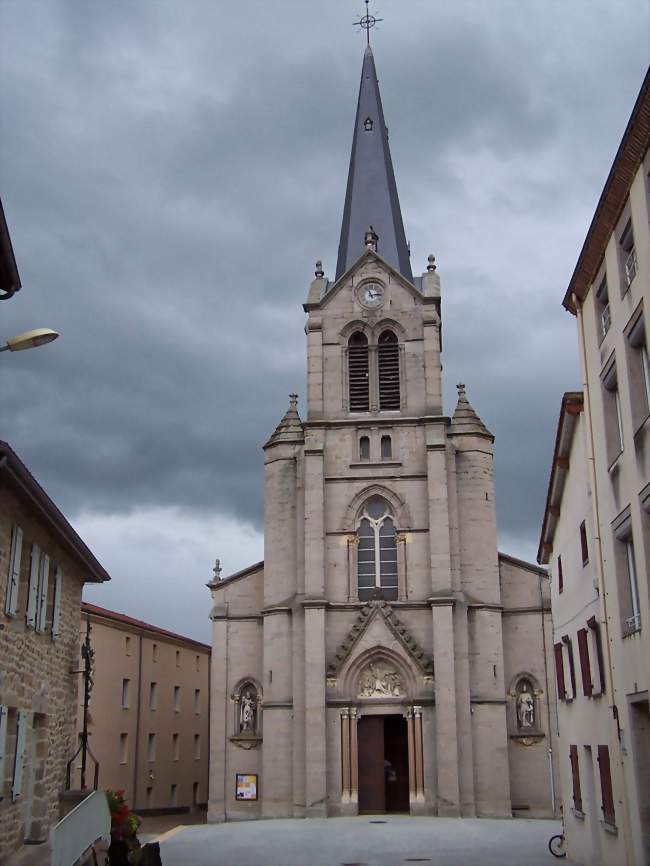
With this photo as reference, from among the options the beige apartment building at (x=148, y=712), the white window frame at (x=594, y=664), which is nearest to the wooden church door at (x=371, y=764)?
the beige apartment building at (x=148, y=712)

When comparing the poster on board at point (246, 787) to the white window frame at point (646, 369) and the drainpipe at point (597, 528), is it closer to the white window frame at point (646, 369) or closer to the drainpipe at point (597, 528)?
the drainpipe at point (597, 528)

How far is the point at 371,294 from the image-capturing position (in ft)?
131

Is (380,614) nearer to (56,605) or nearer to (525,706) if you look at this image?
(525,706)

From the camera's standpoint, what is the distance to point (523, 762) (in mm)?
34250

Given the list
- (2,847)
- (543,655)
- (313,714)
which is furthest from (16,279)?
(543,655)

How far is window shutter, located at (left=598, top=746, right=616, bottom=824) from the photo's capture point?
667 inches

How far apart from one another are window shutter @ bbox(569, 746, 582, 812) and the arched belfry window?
14244 millimetres

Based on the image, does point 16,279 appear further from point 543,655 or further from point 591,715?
point 543,655

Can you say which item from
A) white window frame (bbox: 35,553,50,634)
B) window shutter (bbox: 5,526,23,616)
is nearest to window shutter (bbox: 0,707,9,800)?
window shutter (bbox: 5,526,23,616)

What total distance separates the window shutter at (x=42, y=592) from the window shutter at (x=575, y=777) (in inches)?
423

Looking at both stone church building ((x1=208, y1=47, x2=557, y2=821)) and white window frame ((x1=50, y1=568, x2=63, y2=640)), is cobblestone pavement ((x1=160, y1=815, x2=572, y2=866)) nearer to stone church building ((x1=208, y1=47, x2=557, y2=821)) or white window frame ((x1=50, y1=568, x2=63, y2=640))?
stone church building ((x1=208, y1=47, x2=557, y2=821))

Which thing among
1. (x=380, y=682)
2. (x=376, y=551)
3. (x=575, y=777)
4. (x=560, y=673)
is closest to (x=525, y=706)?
(x=380, y=682)

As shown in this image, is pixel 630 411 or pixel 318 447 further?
pixel 318 447

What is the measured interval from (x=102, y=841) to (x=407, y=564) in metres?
20.4
